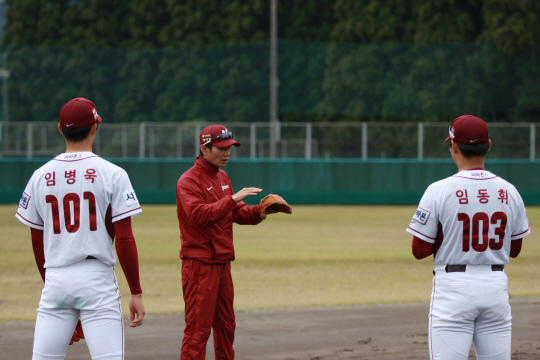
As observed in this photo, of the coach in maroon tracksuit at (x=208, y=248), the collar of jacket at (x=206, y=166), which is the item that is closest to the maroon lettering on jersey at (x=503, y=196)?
the coach in maroon tracksuit at (x=208, y=248)

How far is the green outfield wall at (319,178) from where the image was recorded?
24641 millimetres

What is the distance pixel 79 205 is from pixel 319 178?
2164 cm

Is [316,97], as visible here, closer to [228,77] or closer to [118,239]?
[228,77]

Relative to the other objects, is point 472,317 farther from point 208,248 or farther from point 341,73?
point 341,73

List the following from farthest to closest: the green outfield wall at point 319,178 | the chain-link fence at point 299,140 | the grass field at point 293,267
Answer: the chain-link fence at point 299,140 → the green outfield wall at point 319,178 → the grass field at point 293,267

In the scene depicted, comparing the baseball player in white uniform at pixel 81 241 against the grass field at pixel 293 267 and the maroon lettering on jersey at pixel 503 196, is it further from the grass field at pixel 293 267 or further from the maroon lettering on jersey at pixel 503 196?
the grass field at pixel 293 267

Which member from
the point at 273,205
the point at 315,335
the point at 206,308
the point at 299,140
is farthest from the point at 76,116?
the point at 299,140

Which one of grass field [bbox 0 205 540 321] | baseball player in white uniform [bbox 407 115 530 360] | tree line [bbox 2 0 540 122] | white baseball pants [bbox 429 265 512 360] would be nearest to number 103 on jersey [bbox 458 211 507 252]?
baseball player in white uniform [bbox 407 115 530 360]

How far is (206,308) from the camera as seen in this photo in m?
4.64

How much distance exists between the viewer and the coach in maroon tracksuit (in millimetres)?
4629

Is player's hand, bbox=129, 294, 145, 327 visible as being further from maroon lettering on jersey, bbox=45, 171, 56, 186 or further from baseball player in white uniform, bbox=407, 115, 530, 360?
baseball player in white uniform, bbox=407, 115, 530, 360

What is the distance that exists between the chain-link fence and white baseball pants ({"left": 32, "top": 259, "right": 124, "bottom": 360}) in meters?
23.2

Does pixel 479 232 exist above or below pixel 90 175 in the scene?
below

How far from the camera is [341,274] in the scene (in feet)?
34.0
